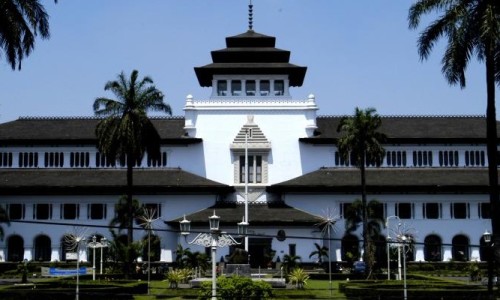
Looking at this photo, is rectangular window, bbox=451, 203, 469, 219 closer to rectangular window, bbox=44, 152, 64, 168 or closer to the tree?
the tree

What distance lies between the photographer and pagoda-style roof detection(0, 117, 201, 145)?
8431cm

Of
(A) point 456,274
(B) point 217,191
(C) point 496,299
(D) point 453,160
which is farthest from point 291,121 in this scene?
(C) point 496,299

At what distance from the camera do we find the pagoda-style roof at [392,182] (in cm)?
7938

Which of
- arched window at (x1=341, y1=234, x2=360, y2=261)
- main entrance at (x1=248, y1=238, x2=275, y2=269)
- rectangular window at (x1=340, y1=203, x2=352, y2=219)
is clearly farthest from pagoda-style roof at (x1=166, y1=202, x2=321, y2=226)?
arched window at (x1=341, y1=234, x2=360, y2=261)

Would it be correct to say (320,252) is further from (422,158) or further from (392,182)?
(422,158)

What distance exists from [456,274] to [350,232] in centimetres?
1053

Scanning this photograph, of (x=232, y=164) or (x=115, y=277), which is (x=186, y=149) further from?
(x=115, y=277)

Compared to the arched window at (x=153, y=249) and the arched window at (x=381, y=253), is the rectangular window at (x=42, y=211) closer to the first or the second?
the arched window at (x=153, y=249)

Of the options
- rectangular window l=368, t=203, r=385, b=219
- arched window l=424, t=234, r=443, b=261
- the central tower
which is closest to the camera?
A: rectangular window l=368, t=203, r=385, b=219

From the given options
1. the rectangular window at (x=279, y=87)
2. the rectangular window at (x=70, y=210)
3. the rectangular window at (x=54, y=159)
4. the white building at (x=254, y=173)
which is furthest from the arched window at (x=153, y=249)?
the rectangular window at (x=279, y=87)

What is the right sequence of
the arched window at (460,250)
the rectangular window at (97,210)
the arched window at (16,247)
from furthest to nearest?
the rectangular window at (97,210), the arched window at (16,247), the arched window at (460,250)

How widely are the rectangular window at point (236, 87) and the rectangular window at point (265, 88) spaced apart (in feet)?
7.13

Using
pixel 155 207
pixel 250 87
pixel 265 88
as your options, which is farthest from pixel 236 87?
pixel 155 207

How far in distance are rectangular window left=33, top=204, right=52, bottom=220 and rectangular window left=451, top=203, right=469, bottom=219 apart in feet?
123
